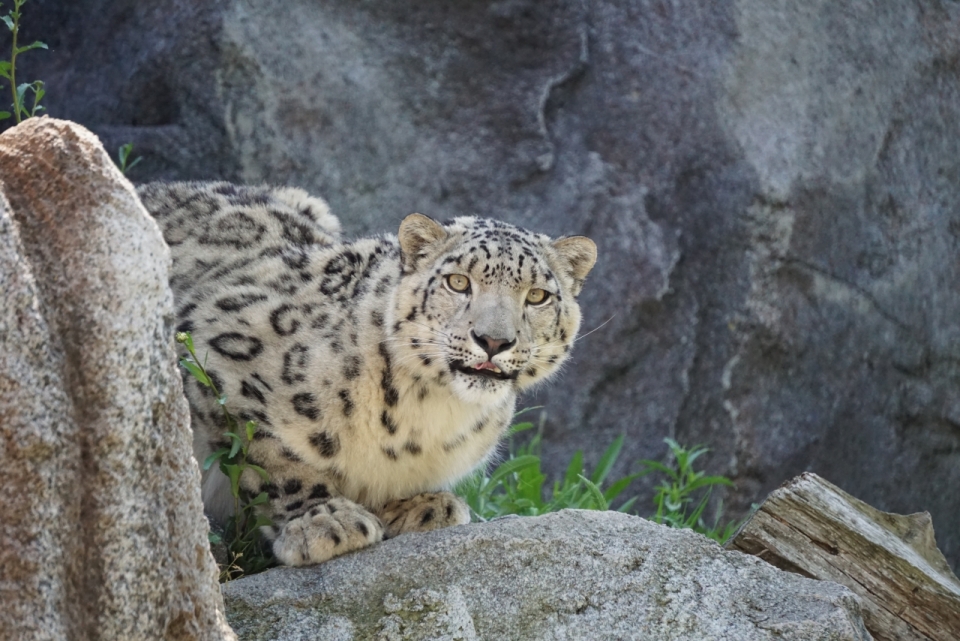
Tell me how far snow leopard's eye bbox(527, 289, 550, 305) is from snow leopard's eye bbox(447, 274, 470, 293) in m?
0.22

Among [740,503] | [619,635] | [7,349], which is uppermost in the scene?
[7,349]

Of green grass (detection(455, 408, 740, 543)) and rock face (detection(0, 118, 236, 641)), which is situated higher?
rock face (detection(0, 118, 236, 641))

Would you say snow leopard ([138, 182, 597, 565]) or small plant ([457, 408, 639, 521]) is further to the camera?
small plant ([457, 408, 639, 521])

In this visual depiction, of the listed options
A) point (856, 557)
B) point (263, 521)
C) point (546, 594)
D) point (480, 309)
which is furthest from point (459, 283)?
point (856, 557)

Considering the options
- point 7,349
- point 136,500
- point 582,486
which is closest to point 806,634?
point 136,500

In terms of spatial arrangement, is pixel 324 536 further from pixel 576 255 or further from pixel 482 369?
pixel 576 255

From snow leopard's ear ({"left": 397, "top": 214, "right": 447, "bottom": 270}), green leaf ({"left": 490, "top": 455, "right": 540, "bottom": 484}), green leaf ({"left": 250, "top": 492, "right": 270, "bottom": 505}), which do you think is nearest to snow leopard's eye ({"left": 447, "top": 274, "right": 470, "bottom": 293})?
snow leopard's ear ({"left": 397, "top": 214, "right": 447, "bottom": 270})

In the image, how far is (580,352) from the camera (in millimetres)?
6762

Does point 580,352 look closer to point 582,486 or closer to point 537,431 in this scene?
point 537,431

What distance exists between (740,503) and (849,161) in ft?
6.49

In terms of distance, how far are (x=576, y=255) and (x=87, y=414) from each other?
2.42 m

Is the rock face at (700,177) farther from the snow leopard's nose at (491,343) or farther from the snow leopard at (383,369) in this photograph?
the snow leopard's nose at (491,343)

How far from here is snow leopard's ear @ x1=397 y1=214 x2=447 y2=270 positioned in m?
4.20

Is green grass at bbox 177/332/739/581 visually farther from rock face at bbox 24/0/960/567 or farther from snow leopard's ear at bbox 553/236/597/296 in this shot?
snow leopard's ear at bbox 553/236/597/296
